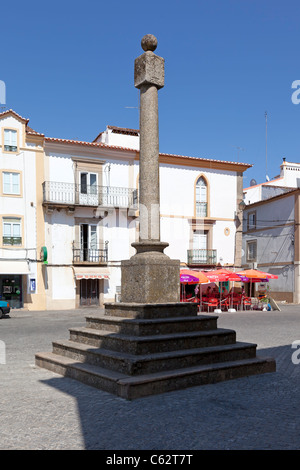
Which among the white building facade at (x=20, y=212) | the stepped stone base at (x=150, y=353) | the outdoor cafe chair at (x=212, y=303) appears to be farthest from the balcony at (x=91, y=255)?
the stepped stone base at (x=150, y=353)

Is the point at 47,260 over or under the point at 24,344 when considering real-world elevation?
over

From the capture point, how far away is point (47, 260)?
23562mm

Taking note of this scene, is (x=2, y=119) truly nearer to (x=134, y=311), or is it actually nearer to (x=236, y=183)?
(x=236, y=183)

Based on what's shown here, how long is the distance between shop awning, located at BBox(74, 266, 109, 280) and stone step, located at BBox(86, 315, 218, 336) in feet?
53.0

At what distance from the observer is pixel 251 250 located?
3634 cm

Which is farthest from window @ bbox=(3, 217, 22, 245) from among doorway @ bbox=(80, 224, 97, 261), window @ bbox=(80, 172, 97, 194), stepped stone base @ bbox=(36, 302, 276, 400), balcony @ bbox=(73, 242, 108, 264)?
stepped stone base @ bbox=(36, 302, 276, 400)

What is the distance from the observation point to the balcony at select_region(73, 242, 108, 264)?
24.3 meters

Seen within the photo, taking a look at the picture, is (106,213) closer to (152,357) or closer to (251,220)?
(251,220)

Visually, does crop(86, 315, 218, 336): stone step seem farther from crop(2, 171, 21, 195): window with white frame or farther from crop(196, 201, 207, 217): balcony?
crop(196, 201, 207, 217): balcony

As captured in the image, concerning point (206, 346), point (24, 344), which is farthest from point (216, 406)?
point (24, 344)

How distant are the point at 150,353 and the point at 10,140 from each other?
19.5m

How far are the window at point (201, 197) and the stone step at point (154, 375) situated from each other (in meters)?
21.2

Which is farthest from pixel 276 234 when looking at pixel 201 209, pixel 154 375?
pixel 154 375

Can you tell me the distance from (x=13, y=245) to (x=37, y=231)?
1.42m
